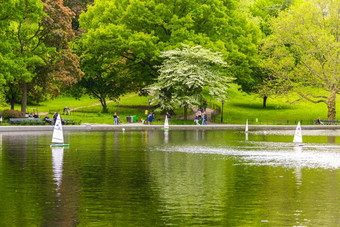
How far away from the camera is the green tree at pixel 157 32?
67500mm

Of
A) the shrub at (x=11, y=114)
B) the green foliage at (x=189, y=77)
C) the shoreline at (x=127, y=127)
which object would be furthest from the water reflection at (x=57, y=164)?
the green foliage at (x=189, y=77)

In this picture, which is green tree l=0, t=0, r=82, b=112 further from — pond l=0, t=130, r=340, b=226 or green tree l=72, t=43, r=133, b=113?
pond l=0, t=130, r=340, b=226

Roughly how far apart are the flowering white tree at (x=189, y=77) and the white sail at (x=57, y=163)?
35871 millimetres

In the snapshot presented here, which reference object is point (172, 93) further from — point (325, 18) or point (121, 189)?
point (121, 189)

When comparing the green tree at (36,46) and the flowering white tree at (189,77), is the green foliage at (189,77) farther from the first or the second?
the green tree at (36,46)

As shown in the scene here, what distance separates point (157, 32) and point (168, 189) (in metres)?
55.9

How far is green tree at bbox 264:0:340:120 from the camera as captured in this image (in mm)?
69438

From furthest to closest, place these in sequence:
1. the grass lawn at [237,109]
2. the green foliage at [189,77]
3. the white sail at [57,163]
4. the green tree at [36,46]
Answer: the grass lawn at [237,109], the green foliage at [189,77], the green tree at [36,46], the white sail at [57,163]

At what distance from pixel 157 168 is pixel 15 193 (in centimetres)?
683

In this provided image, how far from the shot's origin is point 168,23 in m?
69.7

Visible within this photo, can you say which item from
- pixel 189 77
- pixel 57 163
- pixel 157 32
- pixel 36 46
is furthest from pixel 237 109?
pixel 57 163

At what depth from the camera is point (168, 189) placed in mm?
15828

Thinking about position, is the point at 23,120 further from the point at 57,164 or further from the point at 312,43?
the point at 312,43

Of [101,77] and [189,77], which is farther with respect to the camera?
[101,77]
